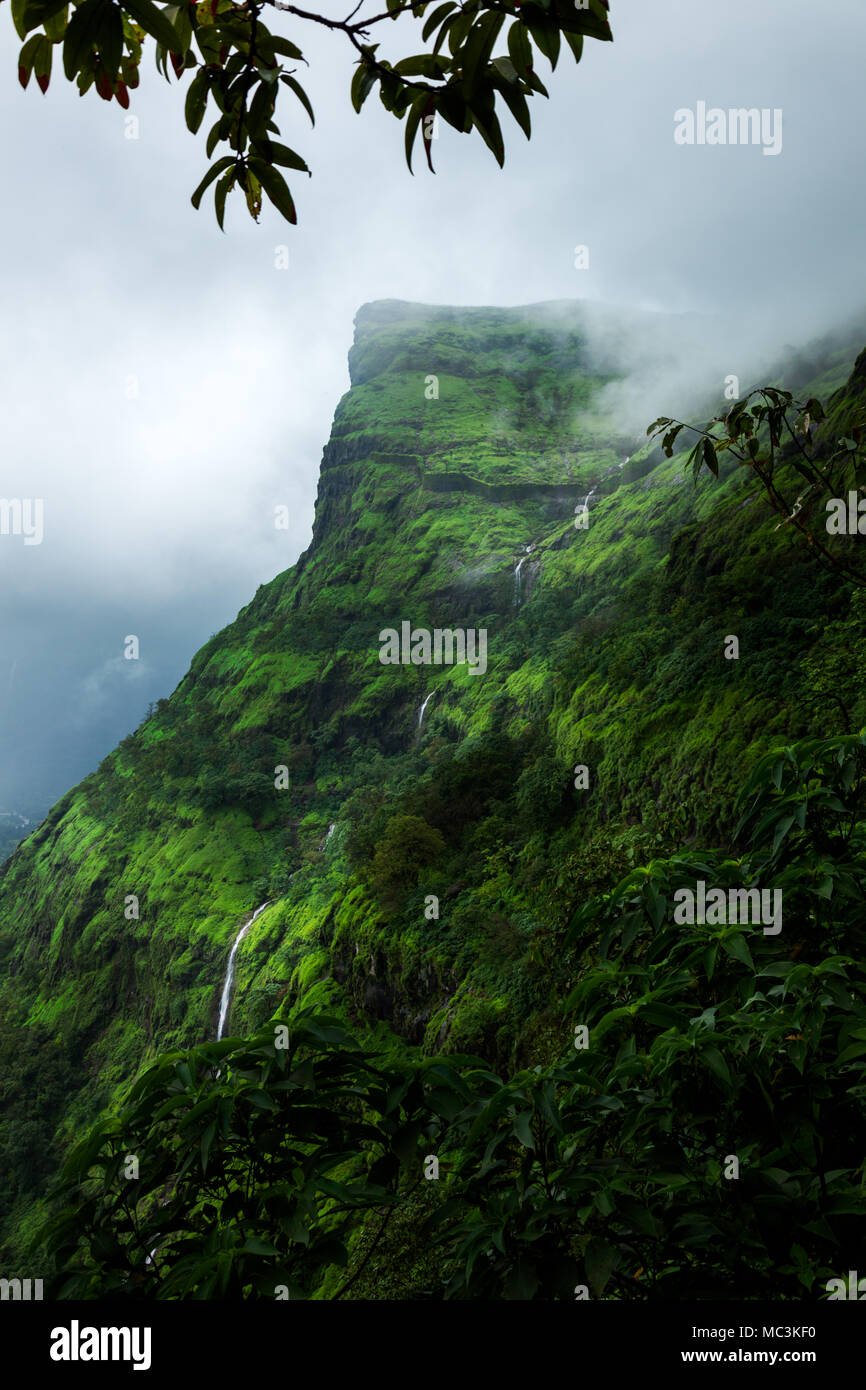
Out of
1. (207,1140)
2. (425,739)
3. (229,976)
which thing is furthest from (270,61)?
(425,739)

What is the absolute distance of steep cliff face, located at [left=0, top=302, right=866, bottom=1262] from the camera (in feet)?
38.5

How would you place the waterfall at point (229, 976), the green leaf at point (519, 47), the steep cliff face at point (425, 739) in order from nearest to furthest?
the green leaf at point (519, 47)
the steep cliff face at point (425, 739)
the waterfall at point (229, 976)

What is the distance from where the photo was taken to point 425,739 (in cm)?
3500

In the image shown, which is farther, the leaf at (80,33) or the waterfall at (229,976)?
the waterfall at (229,976)

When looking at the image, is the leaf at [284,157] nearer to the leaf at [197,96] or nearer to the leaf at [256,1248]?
the leaf at [197,96]

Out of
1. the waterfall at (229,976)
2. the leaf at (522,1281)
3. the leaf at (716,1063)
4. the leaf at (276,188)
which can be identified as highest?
the leaf at (276,188)

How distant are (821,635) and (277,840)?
3123 centimetres

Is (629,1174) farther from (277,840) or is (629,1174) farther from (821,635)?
(277,840)

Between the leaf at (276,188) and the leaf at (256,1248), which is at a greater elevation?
the leaf at (276,188)

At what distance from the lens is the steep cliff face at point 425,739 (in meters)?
11.7

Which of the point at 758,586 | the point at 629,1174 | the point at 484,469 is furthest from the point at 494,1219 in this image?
the point at 484,469

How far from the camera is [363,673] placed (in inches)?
1768

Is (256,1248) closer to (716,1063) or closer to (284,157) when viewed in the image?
(716,1063)

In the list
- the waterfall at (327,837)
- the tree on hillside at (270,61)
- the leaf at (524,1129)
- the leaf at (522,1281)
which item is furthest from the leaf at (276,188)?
the waterfall at (327,837)
